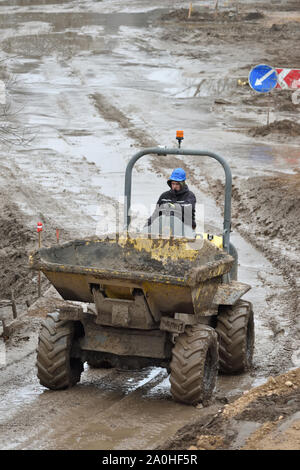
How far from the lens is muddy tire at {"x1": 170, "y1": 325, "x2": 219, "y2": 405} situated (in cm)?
739

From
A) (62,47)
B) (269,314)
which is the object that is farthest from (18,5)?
(269,314)

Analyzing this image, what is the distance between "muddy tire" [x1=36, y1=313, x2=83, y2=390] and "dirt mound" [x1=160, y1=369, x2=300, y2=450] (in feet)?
4.86

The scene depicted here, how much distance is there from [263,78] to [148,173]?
585 cm

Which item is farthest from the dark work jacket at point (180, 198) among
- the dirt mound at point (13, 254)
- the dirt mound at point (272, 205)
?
the dirt mound at point (272, 205)

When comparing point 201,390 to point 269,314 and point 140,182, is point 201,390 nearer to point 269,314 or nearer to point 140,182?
point 269,314

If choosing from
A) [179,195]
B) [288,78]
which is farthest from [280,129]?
[179,195]

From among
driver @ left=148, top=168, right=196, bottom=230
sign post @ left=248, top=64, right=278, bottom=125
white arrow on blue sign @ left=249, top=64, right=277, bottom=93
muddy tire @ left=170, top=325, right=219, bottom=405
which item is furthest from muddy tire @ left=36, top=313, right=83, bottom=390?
white arrow on blue sign @ left=249, top=64, right=277, bottom=93

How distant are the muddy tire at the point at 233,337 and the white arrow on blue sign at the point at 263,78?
1433 cm

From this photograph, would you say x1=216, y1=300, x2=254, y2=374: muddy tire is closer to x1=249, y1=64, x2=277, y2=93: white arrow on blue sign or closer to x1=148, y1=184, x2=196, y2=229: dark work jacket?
x1=148, y1=184, x2=196, y2=229: dark work jacket

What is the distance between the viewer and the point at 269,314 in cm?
1064

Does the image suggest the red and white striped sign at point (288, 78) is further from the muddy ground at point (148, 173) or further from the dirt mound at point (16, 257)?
the dirt mound at point (16, 257)

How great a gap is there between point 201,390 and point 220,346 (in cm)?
109

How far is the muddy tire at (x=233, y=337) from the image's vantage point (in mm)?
8406

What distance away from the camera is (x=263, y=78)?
2206 centimetres
